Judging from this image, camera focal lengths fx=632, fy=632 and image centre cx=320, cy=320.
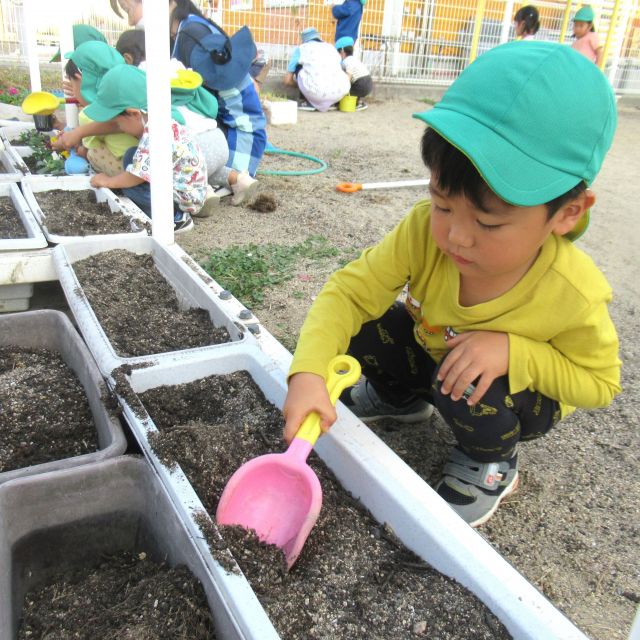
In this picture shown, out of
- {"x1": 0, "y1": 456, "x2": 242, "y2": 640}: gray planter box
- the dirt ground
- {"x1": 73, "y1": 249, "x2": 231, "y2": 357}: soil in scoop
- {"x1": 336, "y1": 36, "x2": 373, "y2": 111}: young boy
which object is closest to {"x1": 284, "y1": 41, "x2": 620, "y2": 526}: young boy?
the dirt ground

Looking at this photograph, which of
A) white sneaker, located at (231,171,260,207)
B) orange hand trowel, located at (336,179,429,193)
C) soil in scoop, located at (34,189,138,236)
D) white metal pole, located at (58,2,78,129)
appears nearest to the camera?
soil in scoop, located at (34,189,138,236)

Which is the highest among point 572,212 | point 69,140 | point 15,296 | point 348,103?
point 572,212

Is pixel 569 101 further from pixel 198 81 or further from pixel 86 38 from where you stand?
pixel 86 38

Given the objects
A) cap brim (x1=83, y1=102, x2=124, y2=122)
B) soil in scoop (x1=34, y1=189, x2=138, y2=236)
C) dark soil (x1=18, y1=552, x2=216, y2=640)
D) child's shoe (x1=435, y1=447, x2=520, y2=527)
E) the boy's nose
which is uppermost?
the boy's nose

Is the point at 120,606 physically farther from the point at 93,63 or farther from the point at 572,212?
the point at 93,63

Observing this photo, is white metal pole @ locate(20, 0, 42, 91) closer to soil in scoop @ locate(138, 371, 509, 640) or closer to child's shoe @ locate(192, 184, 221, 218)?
child's shoe @ locate(192, 184, 221, 218)

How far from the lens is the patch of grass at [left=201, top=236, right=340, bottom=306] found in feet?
7.34

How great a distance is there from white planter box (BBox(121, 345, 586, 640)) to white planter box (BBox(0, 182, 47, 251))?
780 mm

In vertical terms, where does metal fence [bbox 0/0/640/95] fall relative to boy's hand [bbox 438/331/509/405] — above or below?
above

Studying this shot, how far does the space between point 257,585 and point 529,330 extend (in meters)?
0.64

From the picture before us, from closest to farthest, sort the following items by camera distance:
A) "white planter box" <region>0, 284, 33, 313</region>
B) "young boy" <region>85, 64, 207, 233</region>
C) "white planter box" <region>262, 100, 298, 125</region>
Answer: "white planter box" <region>0, 284, 33, 313</region>
"young boy" <region>85, 64, 207, 233</region>
"white planter box" <region>262, 100, 298, 125</region>

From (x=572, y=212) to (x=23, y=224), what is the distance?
5.96 feet

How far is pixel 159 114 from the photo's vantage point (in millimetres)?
1849

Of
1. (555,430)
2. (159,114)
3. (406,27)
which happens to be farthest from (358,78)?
(555,430)
